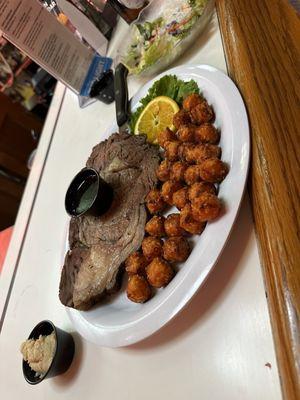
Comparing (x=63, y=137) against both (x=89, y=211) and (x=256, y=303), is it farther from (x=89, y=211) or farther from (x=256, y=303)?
(x=256, y=303)

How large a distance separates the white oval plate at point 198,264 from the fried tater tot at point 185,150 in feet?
0.31

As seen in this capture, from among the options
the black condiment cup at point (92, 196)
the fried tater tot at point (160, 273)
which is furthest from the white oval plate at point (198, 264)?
the black condiment cup at point (92, 196)

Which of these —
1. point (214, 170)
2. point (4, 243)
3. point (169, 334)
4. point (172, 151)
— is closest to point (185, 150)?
point (172, 151)

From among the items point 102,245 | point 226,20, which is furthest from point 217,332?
point 226,20

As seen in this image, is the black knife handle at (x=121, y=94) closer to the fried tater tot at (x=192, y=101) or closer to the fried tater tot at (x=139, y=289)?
the fried tater tot at (x=192, y=101)

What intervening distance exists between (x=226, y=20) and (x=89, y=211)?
2.61ft

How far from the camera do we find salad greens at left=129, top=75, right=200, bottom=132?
132cm

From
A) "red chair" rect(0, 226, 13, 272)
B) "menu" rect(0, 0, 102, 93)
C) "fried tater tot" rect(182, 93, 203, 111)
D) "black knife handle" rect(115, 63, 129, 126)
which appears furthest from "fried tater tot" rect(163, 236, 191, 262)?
"red chair" rect(0, 226, 13, 272)

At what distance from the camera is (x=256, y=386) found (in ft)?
2.51

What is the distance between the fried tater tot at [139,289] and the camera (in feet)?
3.43

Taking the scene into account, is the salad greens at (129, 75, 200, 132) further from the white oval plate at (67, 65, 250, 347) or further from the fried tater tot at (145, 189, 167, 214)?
the fried tater tot at (145, 189, 167, 214)

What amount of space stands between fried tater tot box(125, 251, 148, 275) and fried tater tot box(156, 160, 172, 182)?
258mm

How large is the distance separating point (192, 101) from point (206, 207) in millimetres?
452

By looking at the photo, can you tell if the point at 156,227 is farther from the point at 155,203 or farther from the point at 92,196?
the point at 92,196
